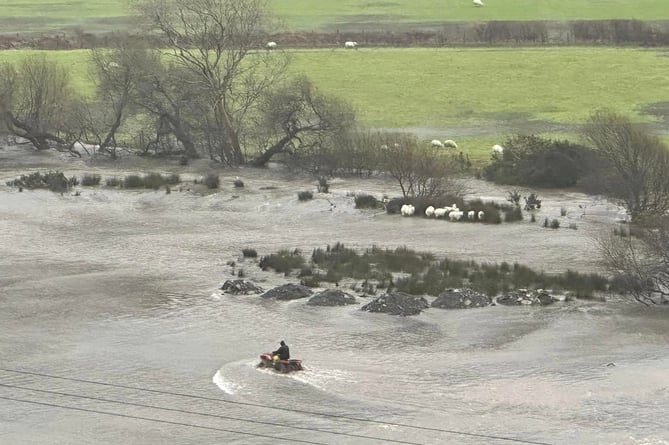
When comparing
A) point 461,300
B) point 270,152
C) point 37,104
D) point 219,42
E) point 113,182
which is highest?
point 219,42

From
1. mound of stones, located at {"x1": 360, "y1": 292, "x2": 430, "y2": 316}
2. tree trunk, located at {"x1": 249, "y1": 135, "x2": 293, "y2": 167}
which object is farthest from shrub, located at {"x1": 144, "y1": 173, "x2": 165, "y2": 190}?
mound of stones, located at {"x1": 360, "y1": 292, "x2": 430, "y2": 316}

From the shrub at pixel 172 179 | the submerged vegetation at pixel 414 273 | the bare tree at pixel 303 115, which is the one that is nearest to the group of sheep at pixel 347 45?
the bare tree at pixel 303 115

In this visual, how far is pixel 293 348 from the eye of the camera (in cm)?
3497

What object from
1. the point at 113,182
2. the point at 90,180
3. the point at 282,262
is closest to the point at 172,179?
the point at 113,182

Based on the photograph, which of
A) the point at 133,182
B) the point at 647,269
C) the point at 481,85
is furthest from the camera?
the point at 481,85

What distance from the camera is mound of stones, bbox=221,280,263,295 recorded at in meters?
41.1

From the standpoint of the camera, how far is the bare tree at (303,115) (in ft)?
209

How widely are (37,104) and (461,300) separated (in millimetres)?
41973

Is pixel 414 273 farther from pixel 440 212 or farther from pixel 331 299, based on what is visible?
pixel 440 212

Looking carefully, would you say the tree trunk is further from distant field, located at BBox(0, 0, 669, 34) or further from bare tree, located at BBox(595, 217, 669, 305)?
distant field, located at BBox(0, 0, 669, 34)

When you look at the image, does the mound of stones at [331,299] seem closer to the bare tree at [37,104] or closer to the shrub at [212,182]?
the shrub at [212,182]

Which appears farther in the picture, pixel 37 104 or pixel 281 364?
pixel 37 104

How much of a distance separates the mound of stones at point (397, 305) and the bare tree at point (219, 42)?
1157 inches

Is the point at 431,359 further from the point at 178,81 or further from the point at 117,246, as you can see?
the point at 178,81
